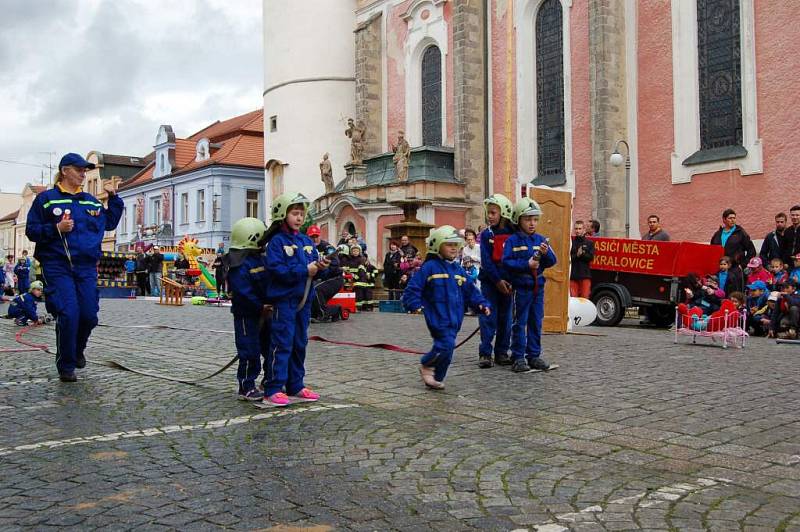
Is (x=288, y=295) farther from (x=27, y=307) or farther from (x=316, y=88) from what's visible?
(x=316, y=88)

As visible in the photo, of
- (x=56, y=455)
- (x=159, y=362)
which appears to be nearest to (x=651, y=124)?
(x=159, y=362)

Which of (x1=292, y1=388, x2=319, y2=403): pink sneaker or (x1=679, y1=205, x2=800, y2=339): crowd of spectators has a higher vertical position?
(x1=679, y1=205, x2=800, y2=339): crowd of spectators

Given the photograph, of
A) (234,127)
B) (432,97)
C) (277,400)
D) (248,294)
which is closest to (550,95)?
(432,97)

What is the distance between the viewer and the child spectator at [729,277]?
13.9 meters

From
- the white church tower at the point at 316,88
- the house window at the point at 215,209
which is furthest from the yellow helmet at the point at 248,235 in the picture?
the house window at the point at 215,209

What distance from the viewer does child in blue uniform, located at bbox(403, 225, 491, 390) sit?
746cm

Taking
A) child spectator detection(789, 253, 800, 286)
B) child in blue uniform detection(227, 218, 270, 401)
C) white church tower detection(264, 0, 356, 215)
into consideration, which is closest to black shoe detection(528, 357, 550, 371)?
child in blue uniform detection(227, 218, 270, 401)

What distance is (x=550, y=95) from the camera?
96.0 feet

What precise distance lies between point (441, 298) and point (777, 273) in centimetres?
808

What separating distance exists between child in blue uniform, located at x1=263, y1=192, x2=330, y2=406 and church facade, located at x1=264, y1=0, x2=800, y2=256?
634 inches

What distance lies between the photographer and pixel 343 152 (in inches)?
1556

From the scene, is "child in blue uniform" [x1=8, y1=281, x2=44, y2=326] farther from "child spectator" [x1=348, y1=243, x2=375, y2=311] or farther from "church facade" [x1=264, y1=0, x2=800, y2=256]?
"church facade" [x1=264, y1=0, x2=800, y2=256]

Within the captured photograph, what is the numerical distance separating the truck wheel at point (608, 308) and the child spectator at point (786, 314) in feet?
10.3

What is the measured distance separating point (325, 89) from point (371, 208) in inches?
365
